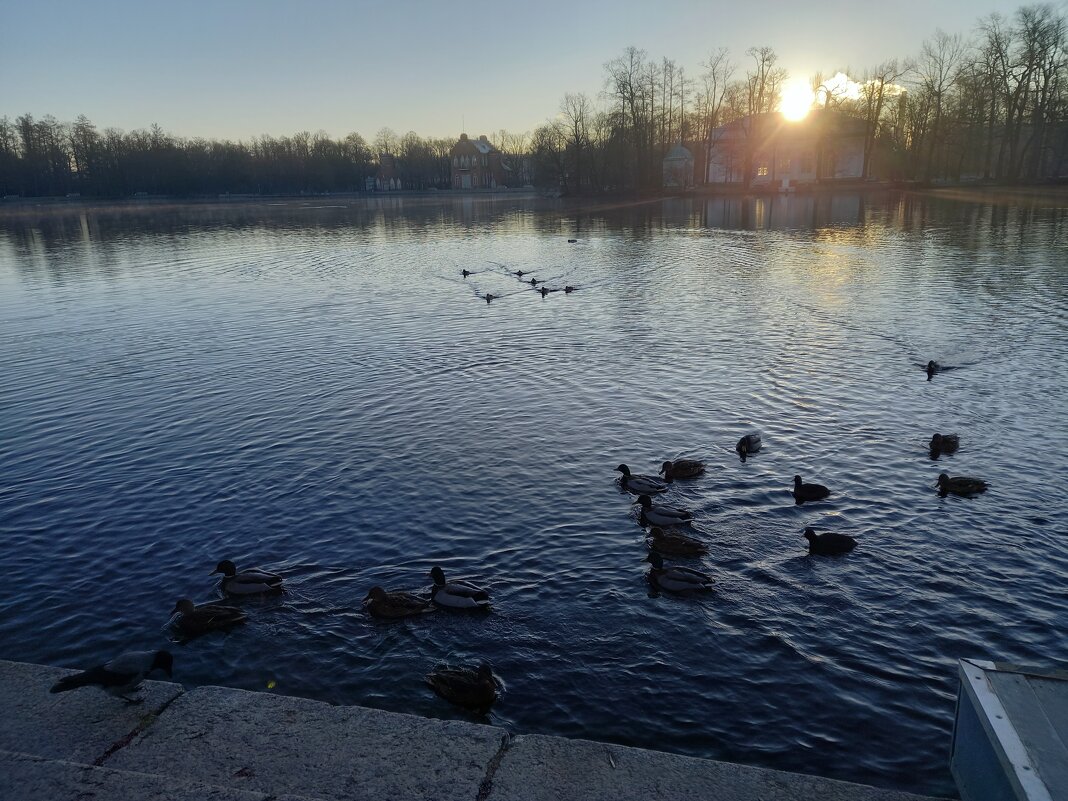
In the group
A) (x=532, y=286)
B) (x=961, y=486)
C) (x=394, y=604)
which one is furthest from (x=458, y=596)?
(x=532, y=286)

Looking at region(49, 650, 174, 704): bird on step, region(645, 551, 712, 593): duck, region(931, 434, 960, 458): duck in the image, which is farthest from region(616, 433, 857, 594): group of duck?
region(49, 650, 174, 704): bird on step

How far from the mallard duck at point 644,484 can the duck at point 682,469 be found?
0.25 meters

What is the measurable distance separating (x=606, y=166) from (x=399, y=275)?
77891 mm

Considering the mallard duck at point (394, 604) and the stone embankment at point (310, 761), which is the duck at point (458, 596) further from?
the stone embankment at point (310, 761)

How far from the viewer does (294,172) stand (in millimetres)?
158500

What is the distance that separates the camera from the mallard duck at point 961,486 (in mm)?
11625

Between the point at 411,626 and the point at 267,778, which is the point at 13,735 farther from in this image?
the point at 411,626

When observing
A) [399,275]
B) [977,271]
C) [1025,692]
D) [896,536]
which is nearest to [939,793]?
[1025,692]

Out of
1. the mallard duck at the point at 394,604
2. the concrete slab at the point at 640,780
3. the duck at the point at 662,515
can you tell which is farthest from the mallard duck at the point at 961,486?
the mallard duck at the point at 394,604

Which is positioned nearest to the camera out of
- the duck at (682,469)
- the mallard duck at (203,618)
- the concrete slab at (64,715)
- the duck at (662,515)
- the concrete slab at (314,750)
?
the concrete slab at (314,750)

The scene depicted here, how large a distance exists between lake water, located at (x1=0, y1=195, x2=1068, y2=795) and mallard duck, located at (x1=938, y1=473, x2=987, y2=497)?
9.5 inches

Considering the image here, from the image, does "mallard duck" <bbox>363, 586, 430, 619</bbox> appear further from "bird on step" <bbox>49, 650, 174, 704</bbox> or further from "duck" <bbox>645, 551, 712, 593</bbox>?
"duck" <bbox>645, 551, 712, 593</bbox>

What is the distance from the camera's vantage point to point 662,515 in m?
11.0

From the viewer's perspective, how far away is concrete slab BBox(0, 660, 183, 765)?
248 inches
